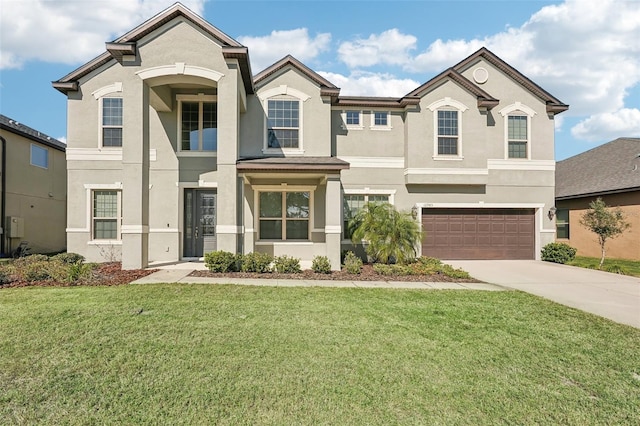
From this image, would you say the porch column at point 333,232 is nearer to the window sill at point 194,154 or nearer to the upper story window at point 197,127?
the window sill at point 194,154

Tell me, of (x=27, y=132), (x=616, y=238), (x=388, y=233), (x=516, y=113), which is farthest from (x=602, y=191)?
(x=27, y=132)

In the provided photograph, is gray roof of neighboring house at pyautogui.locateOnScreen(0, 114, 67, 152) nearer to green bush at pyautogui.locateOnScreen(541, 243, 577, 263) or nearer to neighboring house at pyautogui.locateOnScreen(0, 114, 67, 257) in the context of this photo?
neighboring house at pyautogui.locateOnScreen(0, 114, 67, 257)

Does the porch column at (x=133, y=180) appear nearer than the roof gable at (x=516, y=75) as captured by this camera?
Yes

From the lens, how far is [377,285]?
859 centimetres

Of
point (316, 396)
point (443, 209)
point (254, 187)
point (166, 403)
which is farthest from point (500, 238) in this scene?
point (166, 403)

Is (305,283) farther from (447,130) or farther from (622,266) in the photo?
(622,266)

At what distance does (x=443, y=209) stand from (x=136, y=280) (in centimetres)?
1147

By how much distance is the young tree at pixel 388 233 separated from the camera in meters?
11.2

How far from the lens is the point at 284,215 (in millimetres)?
13375

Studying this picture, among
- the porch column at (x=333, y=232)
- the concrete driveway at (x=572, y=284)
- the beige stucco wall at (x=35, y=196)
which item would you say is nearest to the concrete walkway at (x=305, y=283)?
the concrete driveway at (x=572, y=284)

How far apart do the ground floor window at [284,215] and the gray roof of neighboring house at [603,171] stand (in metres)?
13.8

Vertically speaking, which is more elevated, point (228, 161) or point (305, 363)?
point (228, 161)

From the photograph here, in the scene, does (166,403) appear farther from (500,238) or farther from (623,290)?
(500,238)

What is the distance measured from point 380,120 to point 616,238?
12.1m
